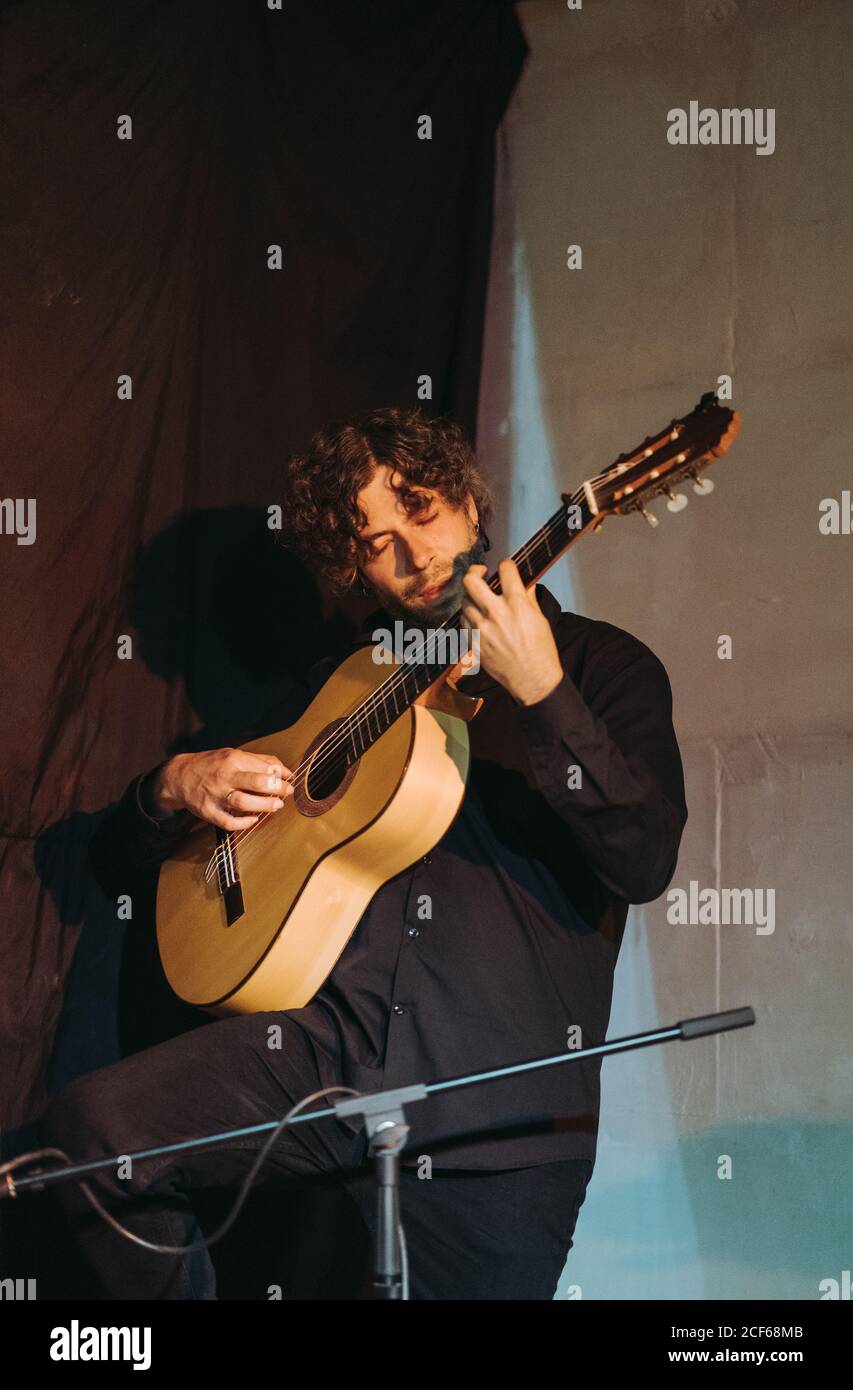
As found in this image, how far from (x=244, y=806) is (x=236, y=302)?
1394 mm

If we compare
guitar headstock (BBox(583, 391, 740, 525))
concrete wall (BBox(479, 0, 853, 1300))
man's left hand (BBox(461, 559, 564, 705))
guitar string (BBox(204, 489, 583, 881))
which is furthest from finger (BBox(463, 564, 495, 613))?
concrete wall (BBox(479, 0, 853, 1300))

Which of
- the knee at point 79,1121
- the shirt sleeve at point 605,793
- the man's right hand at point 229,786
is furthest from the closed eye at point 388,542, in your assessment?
the knee at point 79,1121

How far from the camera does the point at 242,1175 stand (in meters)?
2.51

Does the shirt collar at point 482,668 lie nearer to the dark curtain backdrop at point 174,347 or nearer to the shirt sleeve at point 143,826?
the shirt sleeve at point 143,826

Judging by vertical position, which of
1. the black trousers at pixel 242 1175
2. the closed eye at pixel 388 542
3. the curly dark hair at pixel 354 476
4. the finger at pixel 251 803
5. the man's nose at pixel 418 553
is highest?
the curly dark hair at pixel 354 476

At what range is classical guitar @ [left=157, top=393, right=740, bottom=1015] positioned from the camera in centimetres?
227

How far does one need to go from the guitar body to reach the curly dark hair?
0.44m

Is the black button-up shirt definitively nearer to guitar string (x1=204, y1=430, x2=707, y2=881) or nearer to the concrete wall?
guitar string (x1=204, y1=430, x2=707, y2=881)

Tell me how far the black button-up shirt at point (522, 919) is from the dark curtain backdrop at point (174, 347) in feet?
2.59

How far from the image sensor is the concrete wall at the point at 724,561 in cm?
304

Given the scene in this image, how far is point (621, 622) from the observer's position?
11.2ft

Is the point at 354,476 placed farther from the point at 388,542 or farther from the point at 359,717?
the point at 359,717

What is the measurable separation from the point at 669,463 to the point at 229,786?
108cm

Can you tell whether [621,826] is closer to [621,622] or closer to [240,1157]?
[240,1157]
